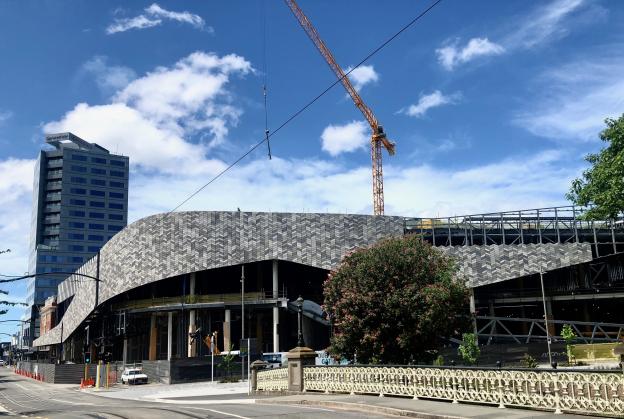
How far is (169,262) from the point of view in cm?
7038

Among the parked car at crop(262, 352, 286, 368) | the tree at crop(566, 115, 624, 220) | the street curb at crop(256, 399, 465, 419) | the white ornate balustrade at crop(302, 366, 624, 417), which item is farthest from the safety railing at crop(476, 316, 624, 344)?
the street curb at crop(256, 399, 465, 419)

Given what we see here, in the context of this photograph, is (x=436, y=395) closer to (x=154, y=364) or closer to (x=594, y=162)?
(x=594, y=162)

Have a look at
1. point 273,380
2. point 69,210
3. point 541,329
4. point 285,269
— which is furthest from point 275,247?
point 69,210

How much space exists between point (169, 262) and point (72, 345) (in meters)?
50.7

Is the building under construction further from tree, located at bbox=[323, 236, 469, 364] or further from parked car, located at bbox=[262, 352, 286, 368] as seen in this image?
tree, located at bbox=[323, 236, 469, 364]

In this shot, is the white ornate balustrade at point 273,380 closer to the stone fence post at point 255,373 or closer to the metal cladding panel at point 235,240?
the stone fence post at point 255,373

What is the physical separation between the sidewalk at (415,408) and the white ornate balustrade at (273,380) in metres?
4.96

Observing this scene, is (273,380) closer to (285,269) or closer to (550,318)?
(285,269)

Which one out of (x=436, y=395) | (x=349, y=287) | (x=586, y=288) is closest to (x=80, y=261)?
(x=586, y=288)

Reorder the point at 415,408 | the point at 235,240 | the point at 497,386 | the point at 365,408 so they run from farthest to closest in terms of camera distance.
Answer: the point at 235,240
the point at 365,408
the point at 415,408
the point at 497,386

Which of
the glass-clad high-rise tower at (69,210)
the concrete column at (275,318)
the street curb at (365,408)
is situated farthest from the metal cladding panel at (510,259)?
the glass-clad high-rise tower at (69,210)

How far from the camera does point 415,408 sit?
59.0 feet

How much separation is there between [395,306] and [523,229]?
52.8m

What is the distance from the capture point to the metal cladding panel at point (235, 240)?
7025 cm
